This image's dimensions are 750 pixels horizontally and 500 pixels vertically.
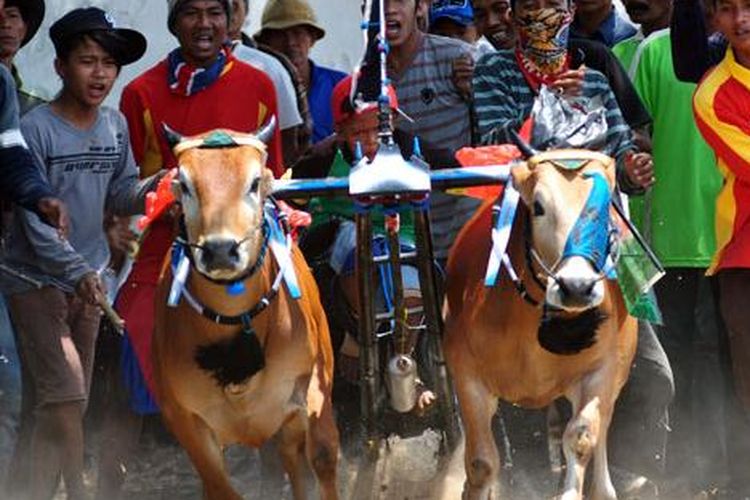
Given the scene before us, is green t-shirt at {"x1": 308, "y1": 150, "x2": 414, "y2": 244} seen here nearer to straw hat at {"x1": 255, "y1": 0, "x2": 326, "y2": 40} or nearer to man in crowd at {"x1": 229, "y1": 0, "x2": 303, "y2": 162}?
man in crowd at {"x1": 229, "y1": 0, "x2": 303, "y2": 162}

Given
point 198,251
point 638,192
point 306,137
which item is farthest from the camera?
point 306,137

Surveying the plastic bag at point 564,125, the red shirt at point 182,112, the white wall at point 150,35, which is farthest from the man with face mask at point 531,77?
the white wall at point 150,35

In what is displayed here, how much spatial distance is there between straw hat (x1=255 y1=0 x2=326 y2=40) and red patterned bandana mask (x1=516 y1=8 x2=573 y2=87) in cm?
266

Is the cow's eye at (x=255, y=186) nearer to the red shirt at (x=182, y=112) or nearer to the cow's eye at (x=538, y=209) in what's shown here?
the cow's eye at (x=538, y=209)

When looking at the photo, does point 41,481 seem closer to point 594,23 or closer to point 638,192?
point 638,192

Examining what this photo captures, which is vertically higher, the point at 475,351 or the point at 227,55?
the point at 227,55

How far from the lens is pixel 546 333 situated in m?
7.96

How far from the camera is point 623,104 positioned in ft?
30.0

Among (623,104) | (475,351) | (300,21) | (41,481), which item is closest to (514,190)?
(475,351)

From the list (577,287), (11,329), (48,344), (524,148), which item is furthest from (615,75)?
(11,329)

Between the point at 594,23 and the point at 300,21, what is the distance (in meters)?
1.64

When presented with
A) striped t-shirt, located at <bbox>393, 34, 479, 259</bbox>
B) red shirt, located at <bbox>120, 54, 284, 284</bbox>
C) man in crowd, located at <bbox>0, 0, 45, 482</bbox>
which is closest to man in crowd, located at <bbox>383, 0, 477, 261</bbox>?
striped t-shirt, located at <bbox>393, 34, 479, 259</bbox>

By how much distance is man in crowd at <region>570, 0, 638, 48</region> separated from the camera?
1061 cm

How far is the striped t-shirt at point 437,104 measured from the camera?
31.9 feet
